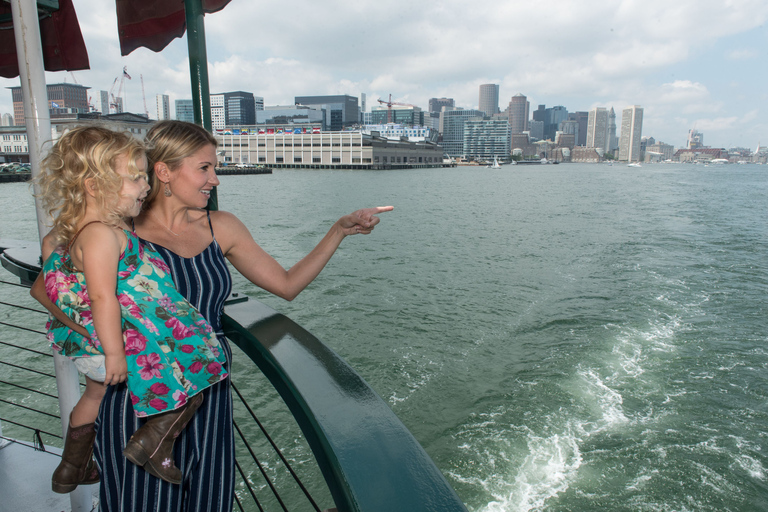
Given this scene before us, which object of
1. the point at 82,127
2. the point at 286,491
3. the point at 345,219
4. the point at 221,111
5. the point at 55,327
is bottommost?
the point at 286,491

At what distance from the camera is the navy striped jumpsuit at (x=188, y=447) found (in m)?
0.99

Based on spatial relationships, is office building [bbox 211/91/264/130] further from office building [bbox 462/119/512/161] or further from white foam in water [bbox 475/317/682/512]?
white foam in water [bbox 475/317/682/512]

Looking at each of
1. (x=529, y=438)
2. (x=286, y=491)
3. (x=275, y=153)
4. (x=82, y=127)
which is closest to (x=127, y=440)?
(x=82, y=127)

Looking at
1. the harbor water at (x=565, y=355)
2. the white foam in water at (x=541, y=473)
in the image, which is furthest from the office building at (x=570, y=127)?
the white foam in water at (x=541, y=473)

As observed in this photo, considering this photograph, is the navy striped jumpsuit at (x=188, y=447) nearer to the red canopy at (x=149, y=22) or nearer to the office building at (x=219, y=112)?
the red canopy at (x=149, y=22)

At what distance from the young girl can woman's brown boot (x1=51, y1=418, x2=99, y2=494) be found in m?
0.26

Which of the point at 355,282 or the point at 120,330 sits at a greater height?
the point at 120,330

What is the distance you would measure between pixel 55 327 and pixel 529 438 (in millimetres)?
5468

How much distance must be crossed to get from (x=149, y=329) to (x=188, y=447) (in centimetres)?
26

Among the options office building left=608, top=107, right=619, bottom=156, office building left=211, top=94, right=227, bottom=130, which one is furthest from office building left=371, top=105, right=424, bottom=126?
office building left=608, top=107, right=619, bottom=156

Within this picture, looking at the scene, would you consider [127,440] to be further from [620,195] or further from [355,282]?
[620,195]

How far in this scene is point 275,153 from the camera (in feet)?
237

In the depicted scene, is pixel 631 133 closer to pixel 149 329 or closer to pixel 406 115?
pixel 406 115

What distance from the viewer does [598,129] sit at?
180 m
